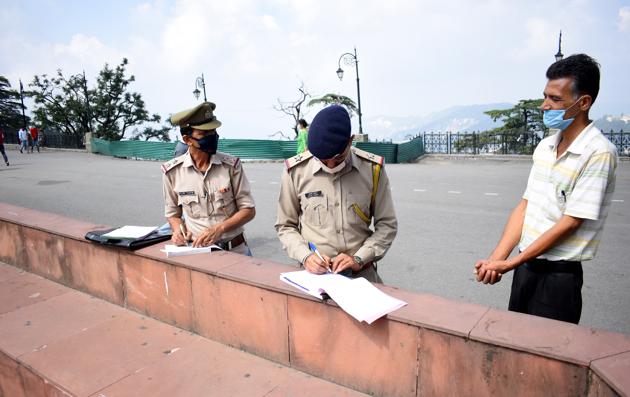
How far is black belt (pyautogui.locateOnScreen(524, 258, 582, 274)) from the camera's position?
6.61ft

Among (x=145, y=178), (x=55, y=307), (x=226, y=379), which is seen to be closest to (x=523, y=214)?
(x=226, y=379)

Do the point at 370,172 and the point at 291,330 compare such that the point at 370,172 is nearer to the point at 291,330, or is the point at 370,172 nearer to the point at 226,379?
the point at 291,330

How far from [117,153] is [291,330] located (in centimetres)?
2679

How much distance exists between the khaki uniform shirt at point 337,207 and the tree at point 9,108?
52.9m

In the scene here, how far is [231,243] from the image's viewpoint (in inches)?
132

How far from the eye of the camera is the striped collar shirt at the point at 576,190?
1873mm

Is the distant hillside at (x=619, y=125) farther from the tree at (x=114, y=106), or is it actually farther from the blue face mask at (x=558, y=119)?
the tree at (x=114, y=106)

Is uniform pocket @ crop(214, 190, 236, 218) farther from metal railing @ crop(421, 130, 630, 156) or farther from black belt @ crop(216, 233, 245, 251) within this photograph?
metal railing @ crop(421, 130, 630, 156)

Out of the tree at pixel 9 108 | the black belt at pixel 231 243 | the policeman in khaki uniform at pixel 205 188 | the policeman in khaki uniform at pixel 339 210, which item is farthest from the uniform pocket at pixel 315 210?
the tree at pixel 9 108

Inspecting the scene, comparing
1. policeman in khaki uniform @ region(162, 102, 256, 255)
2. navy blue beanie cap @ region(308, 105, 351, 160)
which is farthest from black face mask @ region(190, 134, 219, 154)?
navy blue beanie cap @ region(308, 105, 351, 160)

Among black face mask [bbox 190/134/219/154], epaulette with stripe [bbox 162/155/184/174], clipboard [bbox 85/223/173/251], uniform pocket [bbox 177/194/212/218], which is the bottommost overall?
clipboard [bbox 85/223/173/251]

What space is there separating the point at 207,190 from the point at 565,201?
2300 mm

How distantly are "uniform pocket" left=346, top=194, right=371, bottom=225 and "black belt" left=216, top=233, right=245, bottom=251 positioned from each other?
1277 mm

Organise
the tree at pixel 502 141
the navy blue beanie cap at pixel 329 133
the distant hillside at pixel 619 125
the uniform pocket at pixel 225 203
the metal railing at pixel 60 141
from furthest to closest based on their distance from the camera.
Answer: the metal railing at pixel 60 141 < the tree at pixel 502 141 < the distant hillside at pixel 619 125 < the uniform pocket at pixel 225 203 < the navy blue beanie cap at pixel 329 133
